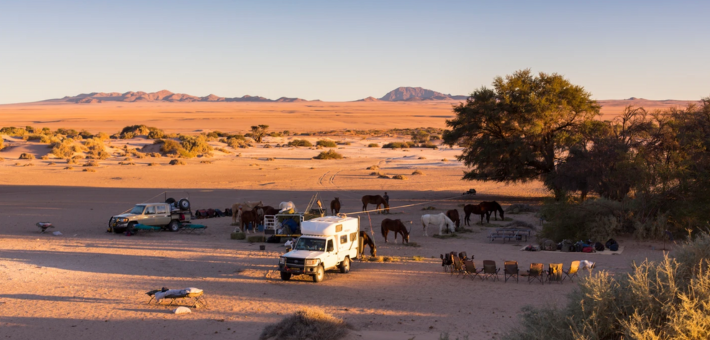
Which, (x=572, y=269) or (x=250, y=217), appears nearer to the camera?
(x=572, y=269)

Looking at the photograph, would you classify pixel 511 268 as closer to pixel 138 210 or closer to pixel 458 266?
pixel 458 266

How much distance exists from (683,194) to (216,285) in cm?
1911

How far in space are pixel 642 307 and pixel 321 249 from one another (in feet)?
38.3

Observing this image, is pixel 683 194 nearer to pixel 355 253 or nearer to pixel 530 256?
pixel 530 256

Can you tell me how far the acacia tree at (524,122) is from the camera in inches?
1378

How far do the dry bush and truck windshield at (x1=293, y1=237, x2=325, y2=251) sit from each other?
611 cm

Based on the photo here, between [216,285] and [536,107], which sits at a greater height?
[536,107]

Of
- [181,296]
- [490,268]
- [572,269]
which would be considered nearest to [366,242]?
[490,268]

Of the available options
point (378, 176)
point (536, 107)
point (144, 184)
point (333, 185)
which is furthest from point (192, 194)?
point (536, 107)

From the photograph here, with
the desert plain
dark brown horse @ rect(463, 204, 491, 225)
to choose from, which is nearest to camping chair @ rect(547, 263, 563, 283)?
the desert plain

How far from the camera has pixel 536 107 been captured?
34.7m

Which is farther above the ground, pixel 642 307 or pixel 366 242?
pixel 642 307

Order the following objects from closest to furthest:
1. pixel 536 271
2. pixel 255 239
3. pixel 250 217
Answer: pixel 536 271, pixel 255 239, pixel 250 217

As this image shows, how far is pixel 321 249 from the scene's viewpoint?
60.4 feet
